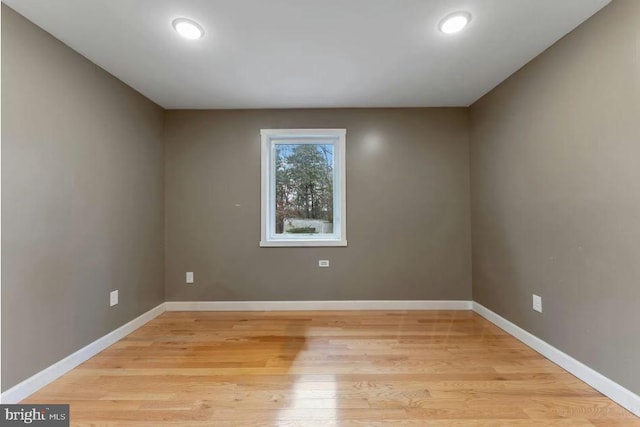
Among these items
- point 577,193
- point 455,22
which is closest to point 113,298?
point 455,22

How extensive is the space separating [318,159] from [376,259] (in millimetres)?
1357

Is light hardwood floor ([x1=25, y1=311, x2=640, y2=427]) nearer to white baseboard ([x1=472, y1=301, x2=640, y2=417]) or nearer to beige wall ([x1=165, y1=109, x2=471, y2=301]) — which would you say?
white baseboard ([x1=472, y1=301, x2=640, y2=417])

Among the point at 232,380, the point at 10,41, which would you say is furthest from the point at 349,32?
the point at 232,380

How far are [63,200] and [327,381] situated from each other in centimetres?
218

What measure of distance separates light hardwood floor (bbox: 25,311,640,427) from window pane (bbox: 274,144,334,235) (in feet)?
3.92

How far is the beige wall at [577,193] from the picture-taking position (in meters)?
1.55

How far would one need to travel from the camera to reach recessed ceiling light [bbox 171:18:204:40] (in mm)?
1752

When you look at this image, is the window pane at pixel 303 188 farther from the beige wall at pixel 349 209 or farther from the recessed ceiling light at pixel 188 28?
the recessed ceiling light at pixel 188 28

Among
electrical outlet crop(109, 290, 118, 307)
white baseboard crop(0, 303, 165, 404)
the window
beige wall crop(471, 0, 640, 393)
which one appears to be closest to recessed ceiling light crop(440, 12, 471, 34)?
beige wall crop(471, 0, 640, 393)

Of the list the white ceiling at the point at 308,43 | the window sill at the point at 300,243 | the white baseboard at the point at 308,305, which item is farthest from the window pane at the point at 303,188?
the white baseboard at the point at 308,305

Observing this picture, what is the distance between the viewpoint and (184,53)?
2.08 m

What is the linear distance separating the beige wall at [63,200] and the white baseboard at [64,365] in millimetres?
42

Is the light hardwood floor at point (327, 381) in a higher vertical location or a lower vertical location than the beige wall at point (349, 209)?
lower

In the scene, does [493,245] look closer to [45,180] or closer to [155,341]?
[155,341]
